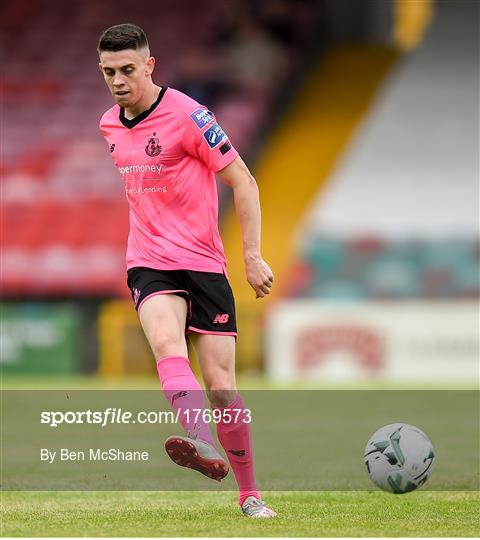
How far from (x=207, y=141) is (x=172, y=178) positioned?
0.74 ft

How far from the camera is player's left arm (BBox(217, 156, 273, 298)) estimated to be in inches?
217

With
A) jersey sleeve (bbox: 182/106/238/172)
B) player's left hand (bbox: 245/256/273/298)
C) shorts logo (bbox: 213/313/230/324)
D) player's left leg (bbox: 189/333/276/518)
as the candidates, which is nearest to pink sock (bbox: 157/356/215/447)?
player's left leg (bbox: 189/333/276/518)

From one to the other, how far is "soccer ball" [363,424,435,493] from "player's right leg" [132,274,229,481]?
1.07m

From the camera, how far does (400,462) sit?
6020 millimetres

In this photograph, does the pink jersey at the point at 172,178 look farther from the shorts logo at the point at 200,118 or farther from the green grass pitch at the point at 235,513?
the green grass pitch at the point at 235,513

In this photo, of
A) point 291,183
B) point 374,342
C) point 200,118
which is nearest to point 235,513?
point 200,118

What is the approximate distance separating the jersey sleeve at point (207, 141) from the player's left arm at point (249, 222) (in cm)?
4

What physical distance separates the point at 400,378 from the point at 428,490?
8684mm

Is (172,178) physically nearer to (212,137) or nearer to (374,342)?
(212,137)

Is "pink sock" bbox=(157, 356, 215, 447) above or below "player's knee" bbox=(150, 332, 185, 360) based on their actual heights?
below

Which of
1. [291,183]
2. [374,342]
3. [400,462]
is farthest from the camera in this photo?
[291,183]

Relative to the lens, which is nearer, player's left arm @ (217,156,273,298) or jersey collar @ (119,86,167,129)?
player's left arm @ (217,156,273,298)

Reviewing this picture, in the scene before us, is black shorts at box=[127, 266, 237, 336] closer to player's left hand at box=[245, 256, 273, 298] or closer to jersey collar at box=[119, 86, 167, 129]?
player's left hand at box=[245, 256, 273, 298]

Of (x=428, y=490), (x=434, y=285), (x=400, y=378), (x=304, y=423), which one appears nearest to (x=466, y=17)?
(x=434, y=285)
